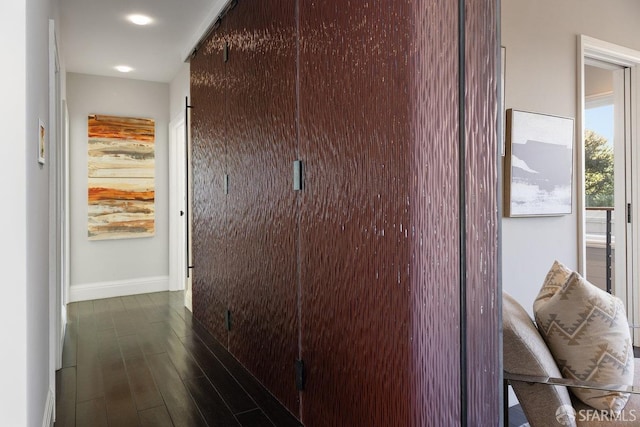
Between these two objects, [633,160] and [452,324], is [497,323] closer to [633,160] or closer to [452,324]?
[452,324]

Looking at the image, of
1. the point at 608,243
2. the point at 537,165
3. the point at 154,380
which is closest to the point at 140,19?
the point at 154,380

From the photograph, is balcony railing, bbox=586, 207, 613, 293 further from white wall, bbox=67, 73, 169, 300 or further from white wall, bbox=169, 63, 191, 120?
white wall, bbox=67, 73, 169, 300

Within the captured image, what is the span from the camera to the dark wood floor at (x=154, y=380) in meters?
2.11

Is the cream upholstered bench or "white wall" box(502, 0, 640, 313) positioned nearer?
the cream upholstered bench

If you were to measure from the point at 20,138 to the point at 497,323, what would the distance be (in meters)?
1.43

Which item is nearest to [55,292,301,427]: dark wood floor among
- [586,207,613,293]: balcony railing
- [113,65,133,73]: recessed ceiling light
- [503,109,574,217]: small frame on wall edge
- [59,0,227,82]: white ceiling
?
[503,109,574,217]: small frame on wall edge

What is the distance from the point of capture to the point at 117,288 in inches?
194

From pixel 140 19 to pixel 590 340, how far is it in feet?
12.3

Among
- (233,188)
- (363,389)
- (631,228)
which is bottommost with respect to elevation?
(363,389)

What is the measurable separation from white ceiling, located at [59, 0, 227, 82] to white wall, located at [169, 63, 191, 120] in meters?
0.11

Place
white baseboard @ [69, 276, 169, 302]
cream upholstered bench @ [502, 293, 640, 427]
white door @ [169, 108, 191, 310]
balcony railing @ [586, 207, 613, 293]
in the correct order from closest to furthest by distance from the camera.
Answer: cream upholstered bench @ [502, 293, 640, 427]
balcony railing @ [586, 207, 613, 293]
white baseboard @ [69, 276, 169, 302]
white door @ [169, 108, 191, 310]

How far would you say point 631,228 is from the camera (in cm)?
306

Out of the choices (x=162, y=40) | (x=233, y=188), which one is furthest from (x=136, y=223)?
(x=233, y=188)

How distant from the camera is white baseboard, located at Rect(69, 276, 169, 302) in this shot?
469 cm
